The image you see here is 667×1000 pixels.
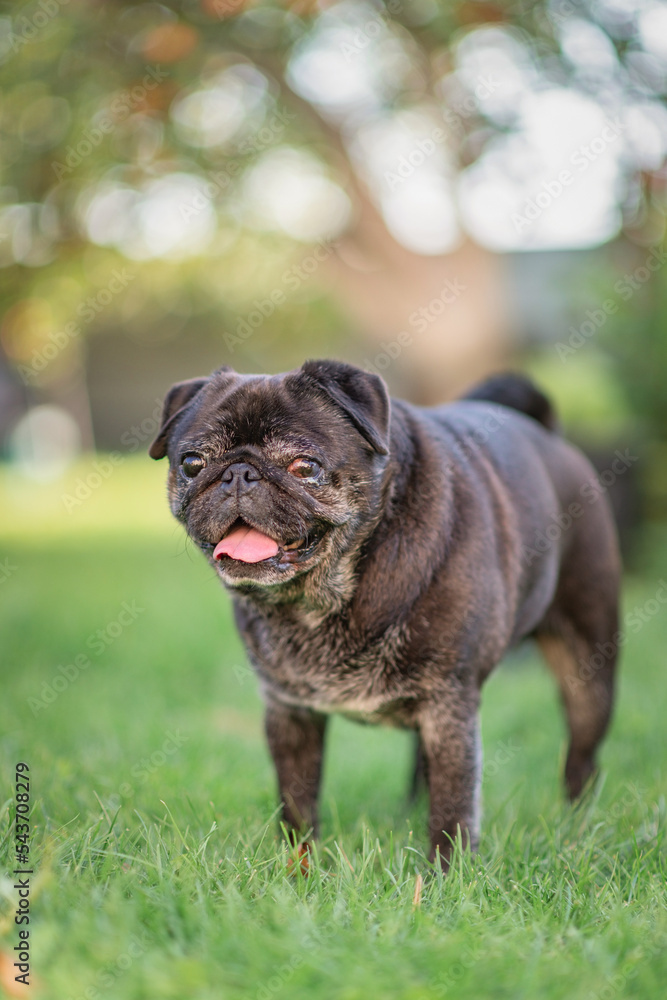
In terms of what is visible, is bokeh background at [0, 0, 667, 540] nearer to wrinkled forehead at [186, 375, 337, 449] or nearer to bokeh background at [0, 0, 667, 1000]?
bokeh background at [0, 0, 667, 1000]

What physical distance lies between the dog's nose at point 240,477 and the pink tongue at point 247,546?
151mm

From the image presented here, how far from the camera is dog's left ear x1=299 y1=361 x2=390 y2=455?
274 cm

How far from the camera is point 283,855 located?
8.01 feet

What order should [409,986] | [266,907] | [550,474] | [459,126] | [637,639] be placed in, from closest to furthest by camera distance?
[409,986] → [266,907] → [550,474] → [637,639] → [459,126]

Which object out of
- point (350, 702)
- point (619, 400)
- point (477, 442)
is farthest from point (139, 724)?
point (619, 400)

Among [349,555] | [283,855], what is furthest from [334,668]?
[283,855]

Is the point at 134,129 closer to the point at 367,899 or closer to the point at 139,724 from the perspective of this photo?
the point at 139,724

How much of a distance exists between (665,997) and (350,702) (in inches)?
50.7

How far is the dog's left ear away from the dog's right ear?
1.57ft

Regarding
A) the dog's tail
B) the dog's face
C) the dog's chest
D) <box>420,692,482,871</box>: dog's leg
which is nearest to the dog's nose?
the dog's face

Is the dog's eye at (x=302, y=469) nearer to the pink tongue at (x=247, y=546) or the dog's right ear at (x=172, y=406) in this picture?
the pink tongue at (x=247, y=546)

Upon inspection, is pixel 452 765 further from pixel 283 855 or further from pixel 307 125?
pixel 307 125

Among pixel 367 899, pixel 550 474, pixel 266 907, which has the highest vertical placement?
pixel 550 474

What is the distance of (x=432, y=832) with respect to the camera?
282 cm
